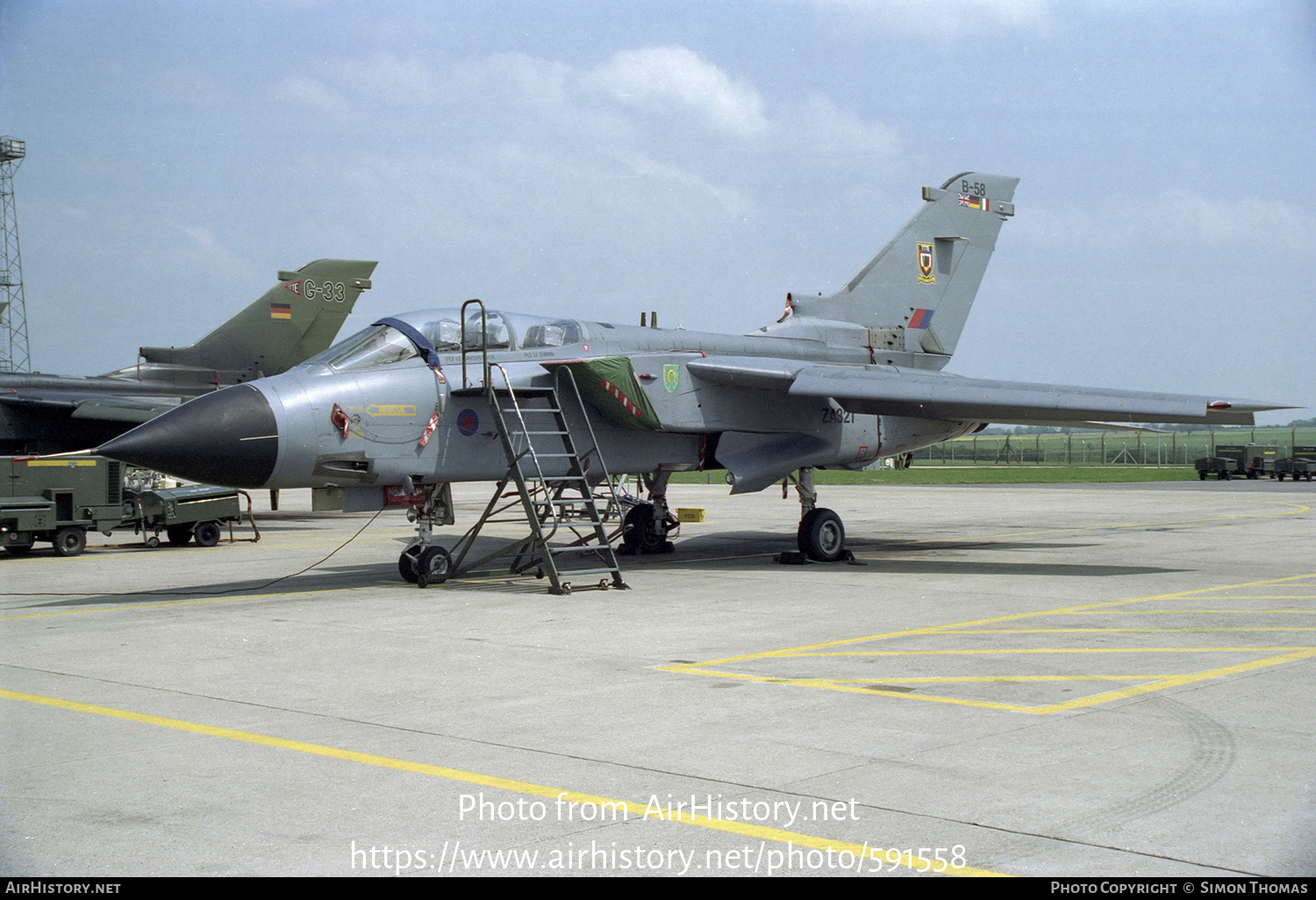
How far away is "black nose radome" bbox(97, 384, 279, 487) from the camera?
1085cm

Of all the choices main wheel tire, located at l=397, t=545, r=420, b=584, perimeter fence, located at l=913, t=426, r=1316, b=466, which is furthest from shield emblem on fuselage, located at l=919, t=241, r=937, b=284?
perimeter fence, located at l=913, t=426, r=1316, b=466

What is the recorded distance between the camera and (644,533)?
1748cm

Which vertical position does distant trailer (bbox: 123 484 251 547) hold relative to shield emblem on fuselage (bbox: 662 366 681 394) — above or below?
below

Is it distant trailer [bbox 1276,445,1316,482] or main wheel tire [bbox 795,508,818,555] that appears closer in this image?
main wheel tire [bbox 795,508,818,555]

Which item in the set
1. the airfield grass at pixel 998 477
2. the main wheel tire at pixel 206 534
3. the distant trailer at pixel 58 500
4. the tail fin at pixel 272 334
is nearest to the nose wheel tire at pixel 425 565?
the distant trailer at pixel 58 500

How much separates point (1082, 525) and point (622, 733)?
61.1ft

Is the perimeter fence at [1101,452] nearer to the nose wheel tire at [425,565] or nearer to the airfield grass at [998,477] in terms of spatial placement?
the airfield grass at [998,477]

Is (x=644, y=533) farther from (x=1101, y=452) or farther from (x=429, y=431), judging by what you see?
(x=1101, y=452)

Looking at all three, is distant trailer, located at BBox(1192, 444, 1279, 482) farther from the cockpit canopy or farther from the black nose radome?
the black nose radome

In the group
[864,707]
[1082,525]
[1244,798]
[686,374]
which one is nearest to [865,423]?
[686,374]

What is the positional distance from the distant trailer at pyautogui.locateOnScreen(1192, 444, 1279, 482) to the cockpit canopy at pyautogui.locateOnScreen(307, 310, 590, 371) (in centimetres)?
3759

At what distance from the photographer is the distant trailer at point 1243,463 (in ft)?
145

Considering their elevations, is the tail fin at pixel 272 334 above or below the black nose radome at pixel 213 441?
above

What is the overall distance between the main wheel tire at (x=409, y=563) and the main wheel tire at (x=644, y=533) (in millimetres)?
4626
